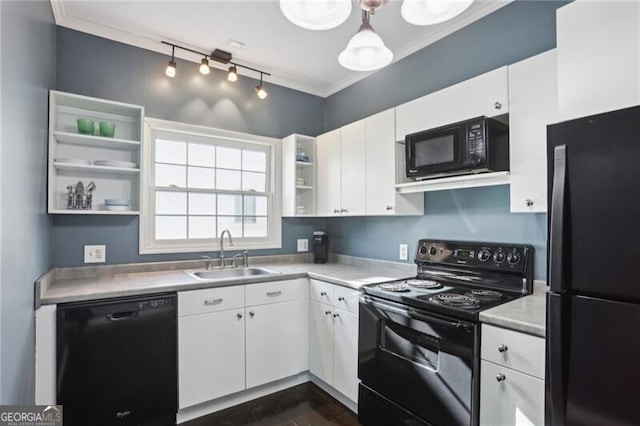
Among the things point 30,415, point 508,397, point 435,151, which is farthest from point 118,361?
point 435,151

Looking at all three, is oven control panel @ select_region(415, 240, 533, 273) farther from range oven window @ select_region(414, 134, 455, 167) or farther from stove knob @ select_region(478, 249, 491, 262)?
range oven window @ select_region(414, 134, 455, 167)

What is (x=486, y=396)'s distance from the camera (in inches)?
56.6

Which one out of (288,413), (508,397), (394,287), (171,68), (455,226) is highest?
(171,68)

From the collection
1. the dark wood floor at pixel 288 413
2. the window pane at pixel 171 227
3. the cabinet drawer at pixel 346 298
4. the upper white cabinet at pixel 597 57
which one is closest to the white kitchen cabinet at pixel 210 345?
the dark wood floor at pixel 288 413

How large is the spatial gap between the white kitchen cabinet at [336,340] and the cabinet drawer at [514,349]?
0.89 meters

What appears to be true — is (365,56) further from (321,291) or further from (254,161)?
(254,161)

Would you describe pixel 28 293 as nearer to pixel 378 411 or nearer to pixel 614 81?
pixel 378 411

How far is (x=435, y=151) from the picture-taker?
80.3 inches

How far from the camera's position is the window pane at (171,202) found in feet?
9.02

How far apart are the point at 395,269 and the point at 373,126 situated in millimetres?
1178

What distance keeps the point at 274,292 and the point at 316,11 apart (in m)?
1.89

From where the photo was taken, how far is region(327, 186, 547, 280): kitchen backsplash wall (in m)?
1.90

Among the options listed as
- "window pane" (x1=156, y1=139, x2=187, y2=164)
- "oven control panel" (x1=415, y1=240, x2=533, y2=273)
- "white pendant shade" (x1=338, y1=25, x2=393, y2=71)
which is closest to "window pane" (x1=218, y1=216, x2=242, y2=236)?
"window pane" (x1=156, y1=139, x2=187, y2=164)

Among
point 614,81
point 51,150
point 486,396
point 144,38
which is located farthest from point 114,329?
point 614,81
